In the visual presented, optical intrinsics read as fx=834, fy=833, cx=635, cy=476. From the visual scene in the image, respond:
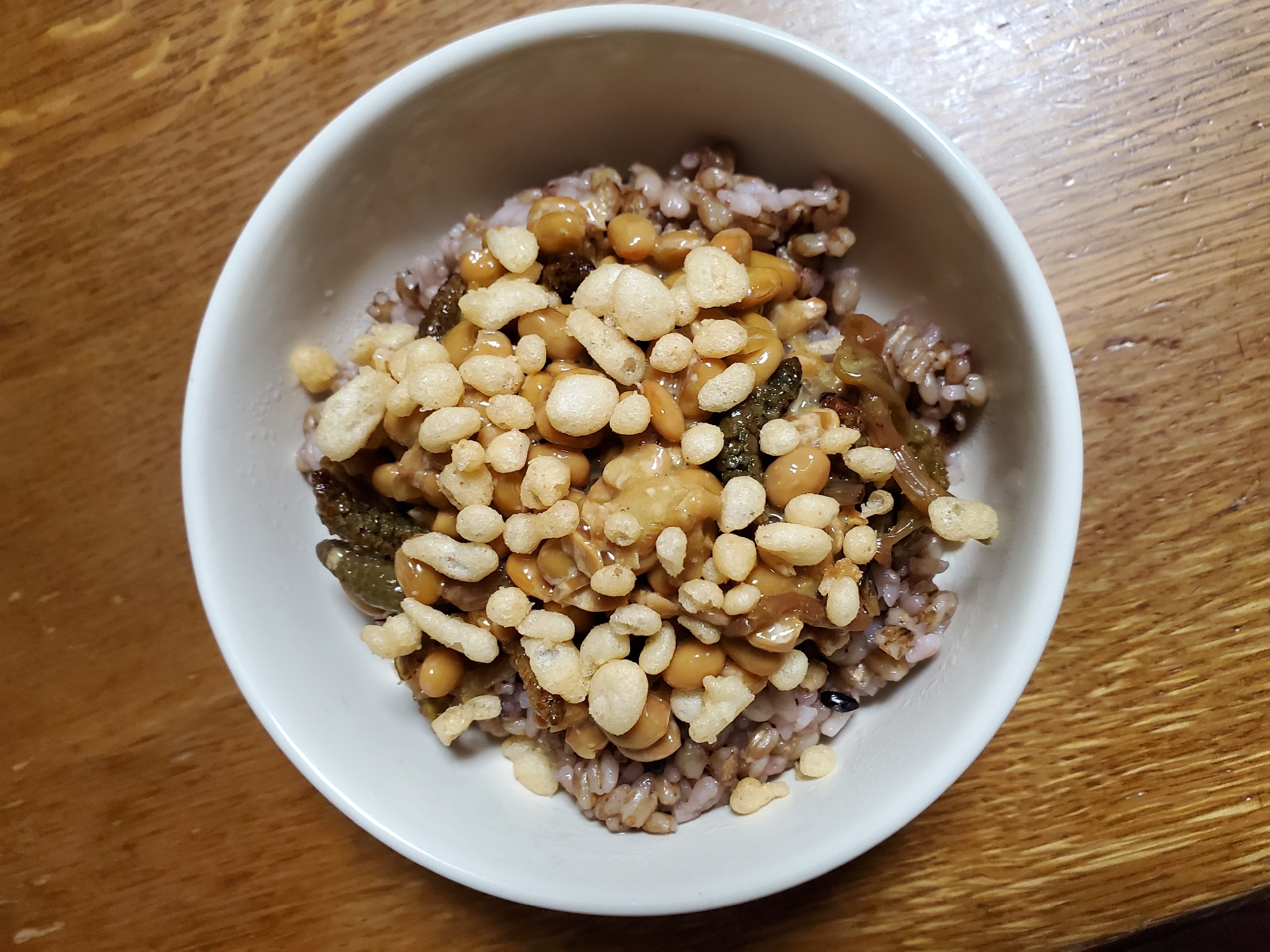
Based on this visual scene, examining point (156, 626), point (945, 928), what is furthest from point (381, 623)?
point (945, 928)

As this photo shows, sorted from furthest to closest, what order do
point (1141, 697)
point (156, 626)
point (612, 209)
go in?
point (156, 626)
point (1141, 697)
point (612, 209)

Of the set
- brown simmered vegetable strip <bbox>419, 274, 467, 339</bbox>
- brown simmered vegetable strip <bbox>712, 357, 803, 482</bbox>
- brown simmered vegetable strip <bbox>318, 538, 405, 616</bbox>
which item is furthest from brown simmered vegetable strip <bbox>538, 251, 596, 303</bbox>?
brown simmered vegetable strip <bbox>318, 538, 405, 616</bbox>

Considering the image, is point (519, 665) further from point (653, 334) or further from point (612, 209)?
point (612, 209)

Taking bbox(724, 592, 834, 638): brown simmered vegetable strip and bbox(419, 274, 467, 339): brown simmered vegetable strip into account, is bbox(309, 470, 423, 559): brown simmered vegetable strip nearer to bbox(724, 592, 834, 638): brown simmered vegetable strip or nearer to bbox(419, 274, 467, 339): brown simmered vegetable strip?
bbox(419, 274, 467, 339): brown simmered vegetable strip

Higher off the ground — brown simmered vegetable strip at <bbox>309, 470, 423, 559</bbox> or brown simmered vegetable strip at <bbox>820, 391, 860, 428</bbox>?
brown simmered vegetable strip at <bbox>820, 391, 860, 428</bbox>

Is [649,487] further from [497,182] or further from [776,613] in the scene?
[497,182]

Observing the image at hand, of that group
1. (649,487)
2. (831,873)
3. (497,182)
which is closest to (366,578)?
(649,487)

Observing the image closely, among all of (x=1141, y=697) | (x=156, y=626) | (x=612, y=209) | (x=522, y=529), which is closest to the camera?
(x=522, y=529)
